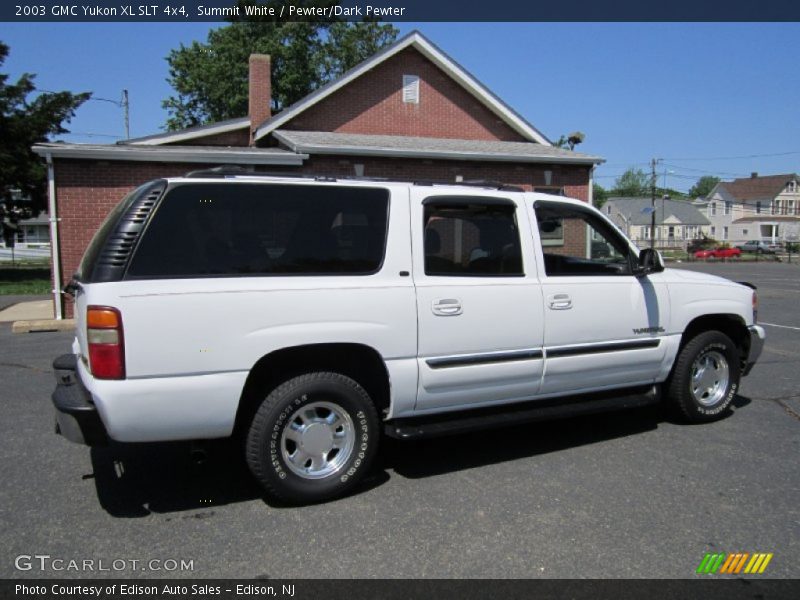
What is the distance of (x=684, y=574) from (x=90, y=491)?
345 cm

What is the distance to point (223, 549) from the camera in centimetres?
337

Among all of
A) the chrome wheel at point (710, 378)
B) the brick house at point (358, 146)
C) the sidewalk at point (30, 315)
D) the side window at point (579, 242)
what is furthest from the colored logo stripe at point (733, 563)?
the brick house at point (358, 146)

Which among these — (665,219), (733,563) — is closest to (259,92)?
(733,563)

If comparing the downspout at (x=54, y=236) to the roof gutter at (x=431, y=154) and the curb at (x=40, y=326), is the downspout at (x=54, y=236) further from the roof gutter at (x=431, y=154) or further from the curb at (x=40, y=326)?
the roof gutter at (x=431, y=154)

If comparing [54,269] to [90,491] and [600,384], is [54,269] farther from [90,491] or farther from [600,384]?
[600,384]

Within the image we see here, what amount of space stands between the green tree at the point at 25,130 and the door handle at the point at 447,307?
84.7 feet

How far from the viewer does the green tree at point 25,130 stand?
25.7 metres

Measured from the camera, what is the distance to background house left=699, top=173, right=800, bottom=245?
79188 mm

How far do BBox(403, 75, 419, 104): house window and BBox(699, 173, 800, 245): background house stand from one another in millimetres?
71158

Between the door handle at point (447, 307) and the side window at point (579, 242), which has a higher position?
the side window at point (579, 242)

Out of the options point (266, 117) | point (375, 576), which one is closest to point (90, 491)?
point (375, 576)

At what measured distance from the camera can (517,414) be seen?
14.9 ft

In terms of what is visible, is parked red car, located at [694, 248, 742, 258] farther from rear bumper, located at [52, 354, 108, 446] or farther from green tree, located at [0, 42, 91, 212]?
rear bumper, located at [52, 354, 108, 446]

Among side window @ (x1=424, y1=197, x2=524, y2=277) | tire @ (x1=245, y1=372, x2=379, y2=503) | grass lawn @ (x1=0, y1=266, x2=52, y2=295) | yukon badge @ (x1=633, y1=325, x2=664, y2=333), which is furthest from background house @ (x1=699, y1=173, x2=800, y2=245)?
tire @ (x1=245, y1=372, x2=379, y2=503)
